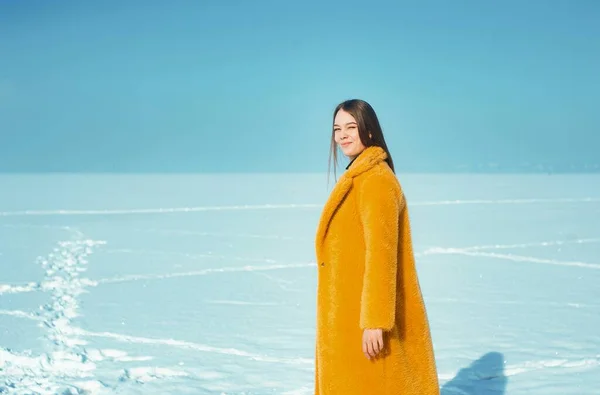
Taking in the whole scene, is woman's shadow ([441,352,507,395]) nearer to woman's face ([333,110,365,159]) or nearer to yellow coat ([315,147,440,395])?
yellow coat ([315,147,440,395])

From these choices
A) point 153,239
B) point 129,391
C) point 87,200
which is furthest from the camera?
point 87,200

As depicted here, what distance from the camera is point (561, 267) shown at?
709cm

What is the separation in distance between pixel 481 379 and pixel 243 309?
216 centimetres

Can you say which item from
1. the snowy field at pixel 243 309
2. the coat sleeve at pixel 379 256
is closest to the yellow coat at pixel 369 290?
the coat sleeve at pixel 379 256

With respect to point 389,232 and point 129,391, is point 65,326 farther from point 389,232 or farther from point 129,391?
point 389,232

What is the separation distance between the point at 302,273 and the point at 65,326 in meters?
2.82

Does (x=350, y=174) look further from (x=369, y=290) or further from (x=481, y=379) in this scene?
(x=481, y=379)

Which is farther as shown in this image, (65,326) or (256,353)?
(65,326)

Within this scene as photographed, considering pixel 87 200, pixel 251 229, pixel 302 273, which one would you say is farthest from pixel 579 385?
pixel 87 200

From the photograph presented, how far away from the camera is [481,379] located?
11.3 feet

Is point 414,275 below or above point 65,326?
below

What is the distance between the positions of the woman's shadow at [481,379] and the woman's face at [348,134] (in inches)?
70.0

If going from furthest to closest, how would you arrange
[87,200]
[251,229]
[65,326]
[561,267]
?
[87,200]
[251,229]
[561,267]
[65,326]

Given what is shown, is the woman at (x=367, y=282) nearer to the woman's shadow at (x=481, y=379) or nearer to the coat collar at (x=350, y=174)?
the coat collar at (x=350, y=174)
